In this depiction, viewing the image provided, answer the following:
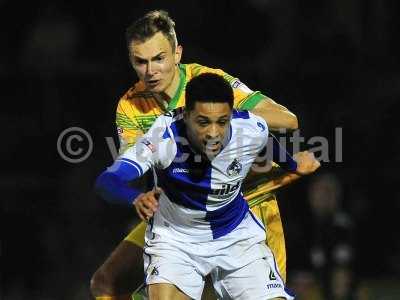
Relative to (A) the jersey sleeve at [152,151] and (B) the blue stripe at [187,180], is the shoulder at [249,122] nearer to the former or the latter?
(B) the blue stripe at [187,180]

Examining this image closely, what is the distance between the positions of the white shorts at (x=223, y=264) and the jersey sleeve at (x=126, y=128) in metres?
0.55

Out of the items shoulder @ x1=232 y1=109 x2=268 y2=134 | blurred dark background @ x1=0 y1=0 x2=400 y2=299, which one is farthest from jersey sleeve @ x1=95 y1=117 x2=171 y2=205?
blurred dark background @ x1=0 y1=0 x2=400 y2=299

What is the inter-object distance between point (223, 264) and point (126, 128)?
3.17ft

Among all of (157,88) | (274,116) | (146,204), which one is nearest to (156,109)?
(157,88)

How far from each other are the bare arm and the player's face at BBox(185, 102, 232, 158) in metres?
0.51

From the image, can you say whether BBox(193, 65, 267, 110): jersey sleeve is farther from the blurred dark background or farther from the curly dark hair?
the blurred dark background

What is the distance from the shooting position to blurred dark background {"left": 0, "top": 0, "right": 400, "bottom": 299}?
9.85 m

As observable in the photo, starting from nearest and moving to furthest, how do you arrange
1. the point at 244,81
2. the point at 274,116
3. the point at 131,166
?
the point at 131,166 → the point at 274,116 → the point at 244,81

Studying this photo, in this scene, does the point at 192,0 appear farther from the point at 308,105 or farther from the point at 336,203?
the point at 336,203

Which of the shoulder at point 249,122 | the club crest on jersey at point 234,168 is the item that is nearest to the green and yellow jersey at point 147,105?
the shoulder at point 249,122

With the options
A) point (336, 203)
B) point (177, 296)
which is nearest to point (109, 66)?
point (336, 203)

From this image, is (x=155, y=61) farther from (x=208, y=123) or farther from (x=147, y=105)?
(x=208, y=123)

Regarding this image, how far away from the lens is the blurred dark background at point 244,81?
32.3ft

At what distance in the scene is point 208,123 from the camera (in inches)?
227
